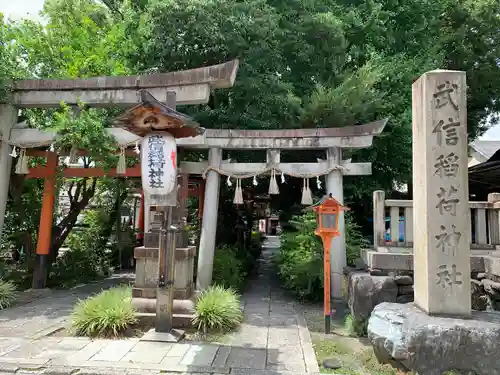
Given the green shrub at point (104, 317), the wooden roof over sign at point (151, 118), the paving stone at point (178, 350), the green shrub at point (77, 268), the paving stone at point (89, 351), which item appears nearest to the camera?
the paving stone at point (89, 351)

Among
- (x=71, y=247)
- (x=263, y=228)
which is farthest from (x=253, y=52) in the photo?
(x=263, y=228)

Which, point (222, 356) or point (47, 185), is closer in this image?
point (222, 356)

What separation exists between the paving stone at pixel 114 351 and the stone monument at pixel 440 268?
3.88 m

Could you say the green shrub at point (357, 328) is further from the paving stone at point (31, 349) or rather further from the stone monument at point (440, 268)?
the paving stone at point (31, 349)

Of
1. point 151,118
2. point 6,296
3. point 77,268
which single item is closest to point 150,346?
point 151,118

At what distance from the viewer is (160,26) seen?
1102cm

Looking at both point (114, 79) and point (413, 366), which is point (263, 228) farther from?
point (413, 366)

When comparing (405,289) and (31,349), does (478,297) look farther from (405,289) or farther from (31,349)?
(31,349)

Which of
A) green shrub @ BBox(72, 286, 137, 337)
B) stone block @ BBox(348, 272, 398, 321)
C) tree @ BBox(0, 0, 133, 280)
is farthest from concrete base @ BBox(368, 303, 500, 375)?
tree @ BBox(0, 0, 133, 280)

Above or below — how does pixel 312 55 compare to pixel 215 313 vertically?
above

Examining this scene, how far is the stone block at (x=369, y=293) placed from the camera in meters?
7.36

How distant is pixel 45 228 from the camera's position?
11602mm

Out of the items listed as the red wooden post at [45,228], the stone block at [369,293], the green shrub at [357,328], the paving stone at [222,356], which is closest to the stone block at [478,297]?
the stone block at [369,293]

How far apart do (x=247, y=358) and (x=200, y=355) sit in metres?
0.75
